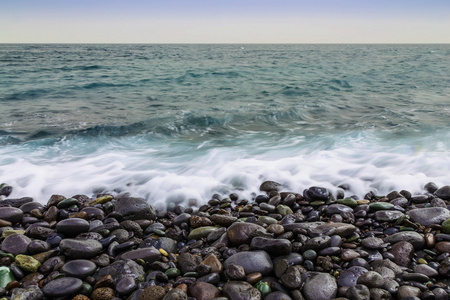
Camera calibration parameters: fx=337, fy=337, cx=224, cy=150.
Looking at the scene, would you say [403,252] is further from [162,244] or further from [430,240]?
[162,244]

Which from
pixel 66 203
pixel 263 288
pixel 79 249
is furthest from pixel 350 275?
pixel 66 203

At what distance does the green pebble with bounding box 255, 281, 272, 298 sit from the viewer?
264cm

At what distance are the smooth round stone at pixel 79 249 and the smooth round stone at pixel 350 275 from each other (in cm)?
221

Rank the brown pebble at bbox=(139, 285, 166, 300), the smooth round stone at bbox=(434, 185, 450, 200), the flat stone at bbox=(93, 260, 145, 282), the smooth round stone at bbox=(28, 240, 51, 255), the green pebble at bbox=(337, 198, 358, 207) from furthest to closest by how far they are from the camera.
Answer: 1. the smooth round stone at bbox=(434, 185, 450, 200)
2. the green pebble at bbox=(337, 198, 358, 207)
3. the smooth round stone at bbox=(28, 240, 51, 255)
4. the flat stone at bbox=(93, 260, 145, 282)
5. the brown pebble at bbox=(139, 285, 166, 300)

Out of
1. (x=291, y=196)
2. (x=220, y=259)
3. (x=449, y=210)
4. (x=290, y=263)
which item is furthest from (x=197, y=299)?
(x=449, y=210)

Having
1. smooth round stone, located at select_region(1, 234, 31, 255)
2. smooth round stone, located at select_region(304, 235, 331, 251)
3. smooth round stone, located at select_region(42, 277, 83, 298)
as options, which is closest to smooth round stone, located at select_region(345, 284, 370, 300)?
smooth round stone, located at select_region(304, 235, 331, 251)

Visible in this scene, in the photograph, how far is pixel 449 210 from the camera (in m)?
3.86

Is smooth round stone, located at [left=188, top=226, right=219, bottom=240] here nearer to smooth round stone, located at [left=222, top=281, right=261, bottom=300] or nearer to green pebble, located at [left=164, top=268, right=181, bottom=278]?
green pebble, located at [left=164, top=268, right=181, bottom=278]

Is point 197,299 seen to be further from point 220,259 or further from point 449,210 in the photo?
point 449,210

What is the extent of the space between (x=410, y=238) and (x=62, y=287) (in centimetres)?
313

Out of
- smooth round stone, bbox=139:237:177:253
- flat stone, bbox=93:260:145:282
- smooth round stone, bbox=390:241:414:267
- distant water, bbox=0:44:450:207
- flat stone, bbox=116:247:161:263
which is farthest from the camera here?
distant water, bbox=0:44:450:207

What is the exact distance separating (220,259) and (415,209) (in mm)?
2351

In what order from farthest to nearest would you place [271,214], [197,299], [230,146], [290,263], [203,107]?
[203,107], [230,146], [271,214], [290,263], [197,299]

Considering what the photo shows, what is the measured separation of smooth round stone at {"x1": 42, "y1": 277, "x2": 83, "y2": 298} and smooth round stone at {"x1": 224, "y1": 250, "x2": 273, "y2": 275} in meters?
1.22
